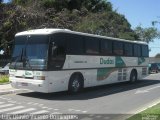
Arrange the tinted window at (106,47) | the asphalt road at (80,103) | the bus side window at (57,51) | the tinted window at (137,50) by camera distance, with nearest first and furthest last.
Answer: the asphalt road at (80,103)
the bus side window at (57,51)
the tinted window at (106,47)
the tinted window at (137,50)

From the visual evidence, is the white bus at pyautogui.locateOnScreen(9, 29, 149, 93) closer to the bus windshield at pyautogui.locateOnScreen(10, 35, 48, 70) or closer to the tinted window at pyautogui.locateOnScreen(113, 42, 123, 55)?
the bus windshield at pyautogui.locateOnScreen(10, 35, 48, 70)

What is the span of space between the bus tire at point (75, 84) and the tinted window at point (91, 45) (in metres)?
1.54

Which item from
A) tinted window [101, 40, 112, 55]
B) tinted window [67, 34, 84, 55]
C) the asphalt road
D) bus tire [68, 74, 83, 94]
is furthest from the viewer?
tinted window [101, 40, 112, 55]

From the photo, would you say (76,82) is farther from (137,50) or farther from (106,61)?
(137,50)

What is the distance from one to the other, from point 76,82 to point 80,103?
3069 millimetres

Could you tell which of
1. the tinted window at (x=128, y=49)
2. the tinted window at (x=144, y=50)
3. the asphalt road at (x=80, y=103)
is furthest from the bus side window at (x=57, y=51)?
the tinted window at (x=144, y=50)

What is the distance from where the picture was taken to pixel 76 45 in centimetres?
1759

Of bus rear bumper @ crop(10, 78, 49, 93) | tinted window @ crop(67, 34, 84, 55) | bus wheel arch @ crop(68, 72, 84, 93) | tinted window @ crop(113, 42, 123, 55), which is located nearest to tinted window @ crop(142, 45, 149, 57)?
tinted window @ crop(113, 42, 123, 55)

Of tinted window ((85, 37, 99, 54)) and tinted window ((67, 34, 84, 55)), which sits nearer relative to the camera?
tinted window ((67, 34, 84, 55))

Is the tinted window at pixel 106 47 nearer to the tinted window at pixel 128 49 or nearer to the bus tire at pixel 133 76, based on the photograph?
the tinted window at pixel 128 49

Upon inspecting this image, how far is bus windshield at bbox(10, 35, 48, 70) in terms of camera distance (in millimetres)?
15664

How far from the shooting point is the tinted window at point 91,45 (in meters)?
18.6

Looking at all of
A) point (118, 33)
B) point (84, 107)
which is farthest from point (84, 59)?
point (118, 33)

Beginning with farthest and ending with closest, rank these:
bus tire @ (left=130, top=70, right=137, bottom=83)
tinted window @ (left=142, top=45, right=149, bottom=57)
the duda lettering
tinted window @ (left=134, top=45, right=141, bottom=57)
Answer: tinted window @ (left=142, top=45, right=149, bottom=57), tinted window @ (left=134, top=45, right=141, bottom=57), bus tire @ (left=130, top=70, right=137, bottom=83), the duda lettering
